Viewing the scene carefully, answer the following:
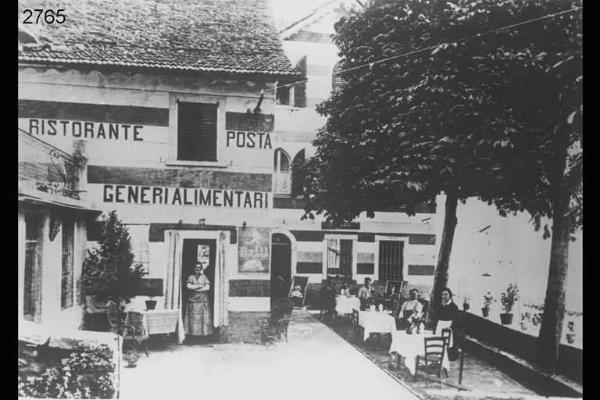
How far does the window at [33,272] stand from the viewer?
16.7ft

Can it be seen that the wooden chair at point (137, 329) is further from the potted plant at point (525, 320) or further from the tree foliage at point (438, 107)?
the potted plant at point (525, 320)

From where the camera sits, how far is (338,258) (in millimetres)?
5289

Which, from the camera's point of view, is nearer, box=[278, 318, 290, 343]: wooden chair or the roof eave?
the roof eave

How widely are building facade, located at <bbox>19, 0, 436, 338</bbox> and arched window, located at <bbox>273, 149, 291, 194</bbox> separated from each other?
1 cm

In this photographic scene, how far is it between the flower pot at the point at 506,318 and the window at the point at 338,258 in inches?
71.6

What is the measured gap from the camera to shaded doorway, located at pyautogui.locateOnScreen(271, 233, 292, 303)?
5.24 m

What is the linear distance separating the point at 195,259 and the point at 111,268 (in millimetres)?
896

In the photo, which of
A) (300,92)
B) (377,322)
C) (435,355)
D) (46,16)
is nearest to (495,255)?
(435,355)

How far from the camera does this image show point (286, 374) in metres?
5.23

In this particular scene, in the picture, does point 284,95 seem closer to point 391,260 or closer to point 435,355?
point 391,260

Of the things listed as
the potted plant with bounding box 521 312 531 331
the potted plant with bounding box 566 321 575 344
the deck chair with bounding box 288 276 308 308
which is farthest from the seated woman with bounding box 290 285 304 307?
the potted plant with bounding box 566 321 575 344

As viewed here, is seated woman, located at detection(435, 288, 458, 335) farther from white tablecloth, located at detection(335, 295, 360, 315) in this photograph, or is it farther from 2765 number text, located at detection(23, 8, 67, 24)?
2765 number text, located at detection(23, 8, 67, 24)

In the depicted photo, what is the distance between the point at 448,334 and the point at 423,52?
3.16m

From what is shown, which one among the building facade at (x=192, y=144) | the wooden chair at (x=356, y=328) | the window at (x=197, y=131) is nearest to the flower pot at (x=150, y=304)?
the building facade at (x=192, y=144)
